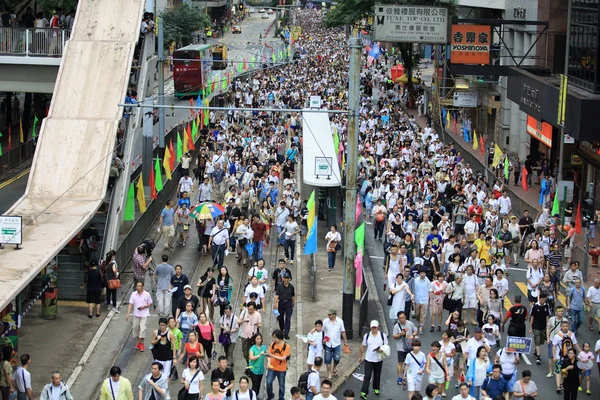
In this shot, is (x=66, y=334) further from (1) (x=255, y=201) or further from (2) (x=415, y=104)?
(2) (x=415, y=104)

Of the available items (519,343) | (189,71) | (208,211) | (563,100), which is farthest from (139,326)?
(189,71)

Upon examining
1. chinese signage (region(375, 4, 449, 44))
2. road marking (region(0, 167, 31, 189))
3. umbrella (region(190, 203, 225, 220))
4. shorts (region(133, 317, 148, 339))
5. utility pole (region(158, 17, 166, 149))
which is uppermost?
chinese signage (region(375, 4, 449, 44))

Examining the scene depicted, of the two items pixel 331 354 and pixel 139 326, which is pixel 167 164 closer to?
pixel 139 326

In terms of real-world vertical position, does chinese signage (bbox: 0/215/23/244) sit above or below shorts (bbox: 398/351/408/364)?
above

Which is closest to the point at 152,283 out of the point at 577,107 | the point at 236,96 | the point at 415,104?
the point at 577,107

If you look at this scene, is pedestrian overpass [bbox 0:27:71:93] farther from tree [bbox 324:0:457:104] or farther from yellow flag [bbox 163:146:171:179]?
tree [bbox 324:0:457:104]

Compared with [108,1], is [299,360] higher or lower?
lower

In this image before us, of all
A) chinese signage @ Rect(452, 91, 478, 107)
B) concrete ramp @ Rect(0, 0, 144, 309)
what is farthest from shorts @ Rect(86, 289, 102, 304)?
chinese signage @ Rect(452, 91, 478, 107)
